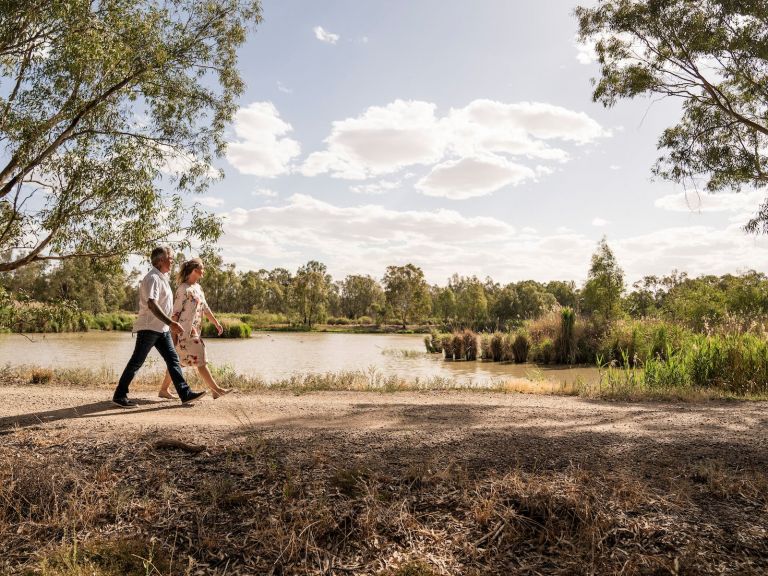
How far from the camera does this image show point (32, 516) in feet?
12.1

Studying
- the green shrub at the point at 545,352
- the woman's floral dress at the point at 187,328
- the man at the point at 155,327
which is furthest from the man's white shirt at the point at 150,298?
the green shrub at the point at 545,352

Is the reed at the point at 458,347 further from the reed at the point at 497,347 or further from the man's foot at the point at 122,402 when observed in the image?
the man's foot at the point at 122,402

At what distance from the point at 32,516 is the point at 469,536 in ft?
9.84

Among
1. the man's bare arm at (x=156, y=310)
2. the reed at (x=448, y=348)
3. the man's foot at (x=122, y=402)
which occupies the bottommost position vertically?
the reed at (x=448, y=348)

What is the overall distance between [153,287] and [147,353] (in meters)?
0.83

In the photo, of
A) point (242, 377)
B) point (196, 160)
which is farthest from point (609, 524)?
point (196, 160)

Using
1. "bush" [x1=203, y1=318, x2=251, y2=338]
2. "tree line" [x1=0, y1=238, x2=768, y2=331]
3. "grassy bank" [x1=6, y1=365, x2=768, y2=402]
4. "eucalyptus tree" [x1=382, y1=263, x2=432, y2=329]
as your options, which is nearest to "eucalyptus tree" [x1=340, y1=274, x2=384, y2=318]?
"tree line" [x1=0, y1=238, x2=768, y2=331]

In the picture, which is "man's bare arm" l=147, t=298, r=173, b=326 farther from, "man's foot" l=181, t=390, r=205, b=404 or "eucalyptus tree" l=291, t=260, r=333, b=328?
"eucalyptus tree" l=291, t=260, r=333, b=328

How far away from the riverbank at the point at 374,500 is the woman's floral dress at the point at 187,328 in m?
1.93

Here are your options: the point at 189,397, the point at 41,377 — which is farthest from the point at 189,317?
the point at 41,377

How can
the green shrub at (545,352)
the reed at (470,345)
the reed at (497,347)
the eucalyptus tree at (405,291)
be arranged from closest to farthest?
the green shrub at (545,352) < the reed at (497,347) < the reed at (470,345) < the eucalyptus tree at (405,291)

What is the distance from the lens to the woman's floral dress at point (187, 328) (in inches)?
291

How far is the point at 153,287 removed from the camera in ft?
22.1

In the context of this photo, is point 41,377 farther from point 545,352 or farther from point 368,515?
point 545,352
